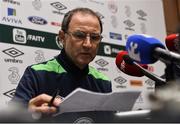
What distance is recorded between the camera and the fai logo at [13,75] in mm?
2000

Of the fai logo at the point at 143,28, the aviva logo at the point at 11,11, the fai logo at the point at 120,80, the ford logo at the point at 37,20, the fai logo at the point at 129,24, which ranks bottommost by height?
the fai logo at the point at 120,80

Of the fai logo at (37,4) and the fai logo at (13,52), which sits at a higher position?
the fai logo at (37,4)

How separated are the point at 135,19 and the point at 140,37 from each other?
226 cm

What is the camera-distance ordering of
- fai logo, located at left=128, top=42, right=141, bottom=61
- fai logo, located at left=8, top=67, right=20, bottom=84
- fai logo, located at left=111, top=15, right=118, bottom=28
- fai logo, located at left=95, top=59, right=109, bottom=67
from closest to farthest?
fai logo, located at left=128, top=42, right=141, bottom=61, fai logo, located at left=8, top=67, right=20, bottom=84, fai logo, located at left=95, top=59, right=109, bottom=67, fai logo, located at left=111, top=15, right=118, bottom=28

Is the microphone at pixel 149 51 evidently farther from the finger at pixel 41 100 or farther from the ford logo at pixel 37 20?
the ford logo at pixel 37 20

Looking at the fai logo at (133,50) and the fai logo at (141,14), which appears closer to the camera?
the fai logo at (133,50)

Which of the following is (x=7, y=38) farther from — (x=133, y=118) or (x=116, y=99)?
(x=133, y=118)

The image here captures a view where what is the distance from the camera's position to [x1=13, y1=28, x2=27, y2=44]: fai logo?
2059 mm

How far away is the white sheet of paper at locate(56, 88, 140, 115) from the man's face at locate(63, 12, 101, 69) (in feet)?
2.06

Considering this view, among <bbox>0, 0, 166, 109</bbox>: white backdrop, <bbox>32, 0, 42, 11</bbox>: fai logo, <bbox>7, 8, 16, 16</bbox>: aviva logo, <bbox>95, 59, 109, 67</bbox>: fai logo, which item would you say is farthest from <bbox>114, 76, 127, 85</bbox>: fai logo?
<bbox>7, 8, 16, 16</bbox>: aviva logo

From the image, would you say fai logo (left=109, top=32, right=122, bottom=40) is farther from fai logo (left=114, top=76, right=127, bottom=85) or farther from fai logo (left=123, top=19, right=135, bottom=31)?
fai logo (left=114, top=76, right=127, bottom=85)

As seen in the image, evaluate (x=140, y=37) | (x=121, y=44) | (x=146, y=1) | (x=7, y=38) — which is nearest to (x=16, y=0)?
(x=7, y=38)

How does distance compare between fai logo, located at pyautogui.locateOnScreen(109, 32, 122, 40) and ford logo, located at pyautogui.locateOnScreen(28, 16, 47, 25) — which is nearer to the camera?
ford logo, located at pyautogui.locateOnScreen(28, 16, 47, 25)

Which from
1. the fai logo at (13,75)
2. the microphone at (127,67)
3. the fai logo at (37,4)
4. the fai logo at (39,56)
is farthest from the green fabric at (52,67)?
the fai logo at (37,4)
